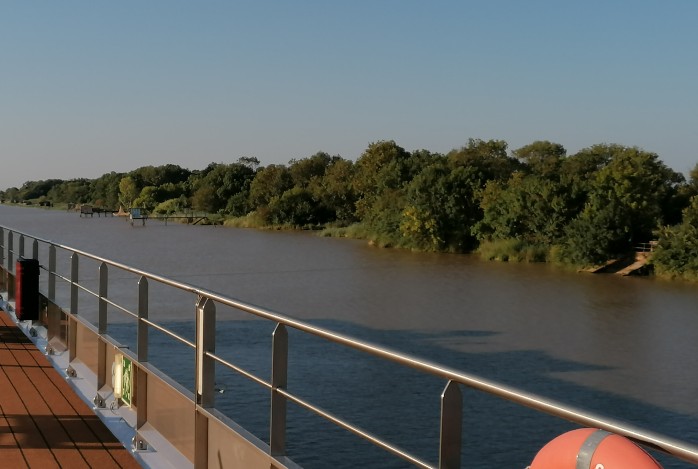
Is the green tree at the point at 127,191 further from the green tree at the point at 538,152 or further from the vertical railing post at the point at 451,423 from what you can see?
the vertical railing post at the point at 451,423

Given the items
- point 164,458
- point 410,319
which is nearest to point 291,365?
point 410,319

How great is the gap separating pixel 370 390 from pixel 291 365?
7.36 ft

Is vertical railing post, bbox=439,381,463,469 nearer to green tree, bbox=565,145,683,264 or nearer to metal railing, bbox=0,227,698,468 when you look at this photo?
metal railing, bbox=0,227,698,468

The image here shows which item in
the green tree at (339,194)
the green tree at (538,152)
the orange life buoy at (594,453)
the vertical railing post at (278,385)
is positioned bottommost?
the vertical railing post at (278,385)

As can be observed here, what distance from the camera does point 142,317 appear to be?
4.47 m

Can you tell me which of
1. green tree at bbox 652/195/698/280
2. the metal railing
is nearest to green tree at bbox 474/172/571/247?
green tree at bbox 652/195/698/280

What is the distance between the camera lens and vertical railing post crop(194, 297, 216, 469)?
3.62 m

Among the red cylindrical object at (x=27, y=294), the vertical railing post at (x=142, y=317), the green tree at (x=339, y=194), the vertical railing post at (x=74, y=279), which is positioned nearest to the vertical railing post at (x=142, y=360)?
the vertical railing post at (x=142, y=317)

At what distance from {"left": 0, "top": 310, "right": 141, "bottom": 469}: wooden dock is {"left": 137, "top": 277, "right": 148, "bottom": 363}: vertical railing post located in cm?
50

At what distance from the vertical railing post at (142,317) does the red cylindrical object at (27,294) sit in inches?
136

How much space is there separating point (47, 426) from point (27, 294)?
286 centimetres

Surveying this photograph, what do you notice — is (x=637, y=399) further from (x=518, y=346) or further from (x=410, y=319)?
(x=410, y=319)

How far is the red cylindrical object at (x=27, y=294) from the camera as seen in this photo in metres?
7.67

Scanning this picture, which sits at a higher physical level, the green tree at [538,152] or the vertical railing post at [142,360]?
the green tree at [538,152]
